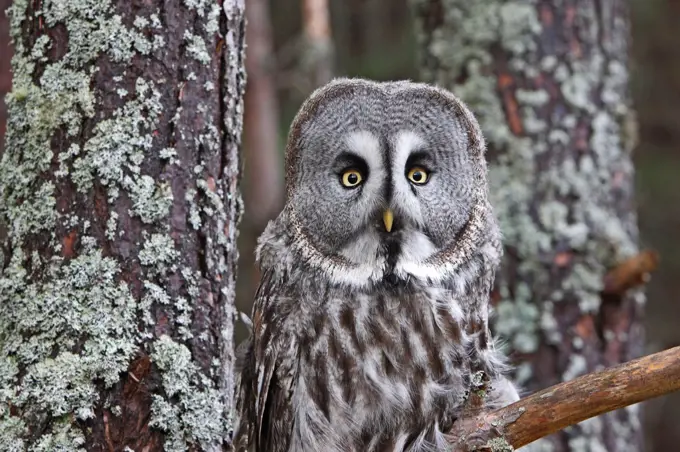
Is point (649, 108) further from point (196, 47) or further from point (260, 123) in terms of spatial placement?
point (196, 47)

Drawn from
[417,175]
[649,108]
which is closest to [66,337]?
[417,175]

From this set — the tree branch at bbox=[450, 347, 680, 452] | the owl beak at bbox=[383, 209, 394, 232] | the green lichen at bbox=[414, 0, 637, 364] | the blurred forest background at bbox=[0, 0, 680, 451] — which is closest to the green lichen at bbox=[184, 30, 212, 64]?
the owl beak at bbox=[383, 209, 394, 232]

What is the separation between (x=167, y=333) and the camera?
2.22m

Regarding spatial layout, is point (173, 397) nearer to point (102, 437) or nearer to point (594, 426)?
point (102, 437)

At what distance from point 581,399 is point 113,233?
1121 millimetres

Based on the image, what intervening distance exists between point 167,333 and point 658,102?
708 cm

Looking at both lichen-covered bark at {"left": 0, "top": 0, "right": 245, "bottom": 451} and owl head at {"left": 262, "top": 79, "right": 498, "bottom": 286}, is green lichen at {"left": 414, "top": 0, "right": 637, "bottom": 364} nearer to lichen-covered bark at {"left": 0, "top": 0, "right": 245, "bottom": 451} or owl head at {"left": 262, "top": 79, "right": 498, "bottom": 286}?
owl head at {"left": 262, "top": 79, "right": 498, "bottom": 286}

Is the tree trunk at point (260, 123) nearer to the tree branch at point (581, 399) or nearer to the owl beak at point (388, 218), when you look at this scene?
the owl beak at point (388, 218)

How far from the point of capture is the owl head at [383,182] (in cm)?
260

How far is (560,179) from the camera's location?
3.64 m

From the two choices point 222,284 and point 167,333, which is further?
point 222,284

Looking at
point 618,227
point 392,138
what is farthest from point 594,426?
point 392,138

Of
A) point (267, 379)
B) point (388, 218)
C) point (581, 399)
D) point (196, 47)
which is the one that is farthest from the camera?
point (267, 379)


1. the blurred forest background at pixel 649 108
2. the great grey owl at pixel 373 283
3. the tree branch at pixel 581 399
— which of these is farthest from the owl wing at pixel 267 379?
the blurred forest background at pixel 649 108
